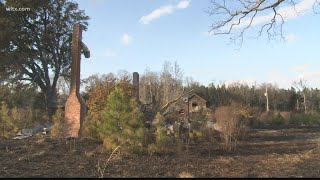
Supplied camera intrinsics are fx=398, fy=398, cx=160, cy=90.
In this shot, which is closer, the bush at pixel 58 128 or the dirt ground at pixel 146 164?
the dirt ground at pixel 146 164

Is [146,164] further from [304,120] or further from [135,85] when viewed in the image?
[304,120]

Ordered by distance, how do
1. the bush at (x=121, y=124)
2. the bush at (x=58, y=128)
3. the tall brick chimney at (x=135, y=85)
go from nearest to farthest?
1. the bush at (x=121, y=124)
2. the bush at (x=58, y=128)
3. the tall brick chimney at (x=135, y=85)

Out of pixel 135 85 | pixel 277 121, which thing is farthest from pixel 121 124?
pixel 277 121

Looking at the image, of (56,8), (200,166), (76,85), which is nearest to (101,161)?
(200,166)

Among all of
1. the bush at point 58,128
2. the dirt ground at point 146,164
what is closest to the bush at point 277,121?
the dirt ground at point 146,164

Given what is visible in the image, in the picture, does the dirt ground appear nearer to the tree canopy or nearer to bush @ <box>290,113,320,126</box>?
the tree canopy

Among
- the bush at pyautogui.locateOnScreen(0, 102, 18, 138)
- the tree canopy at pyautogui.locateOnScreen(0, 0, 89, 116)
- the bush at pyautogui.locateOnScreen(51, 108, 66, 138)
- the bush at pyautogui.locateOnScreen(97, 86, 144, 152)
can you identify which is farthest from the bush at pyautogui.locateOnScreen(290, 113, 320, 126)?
the bush at pyautogui.locateOnScreen(97, 86, 144, 152)

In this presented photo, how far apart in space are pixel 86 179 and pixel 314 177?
5356 mm

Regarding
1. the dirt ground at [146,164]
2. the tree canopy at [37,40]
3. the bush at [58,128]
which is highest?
the tree canopy at [37,40]

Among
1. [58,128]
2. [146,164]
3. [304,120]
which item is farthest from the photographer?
[304,120]


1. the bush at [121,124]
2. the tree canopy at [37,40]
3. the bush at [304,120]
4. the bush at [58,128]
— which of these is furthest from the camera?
the bush at [304,120]

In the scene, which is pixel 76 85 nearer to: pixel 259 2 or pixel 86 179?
pixel 259 2

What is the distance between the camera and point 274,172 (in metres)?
10.2

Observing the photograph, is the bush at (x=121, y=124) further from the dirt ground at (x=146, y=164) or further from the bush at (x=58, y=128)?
the bush at (x=58, y=128)
